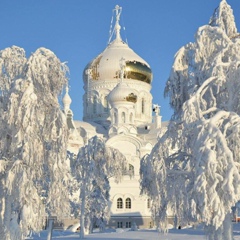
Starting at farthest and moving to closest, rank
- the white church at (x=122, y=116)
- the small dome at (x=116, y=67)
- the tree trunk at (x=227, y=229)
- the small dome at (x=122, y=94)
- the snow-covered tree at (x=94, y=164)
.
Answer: the small dome at (x=116, y=67) < the small dome at (x=122, y=94) < the white church at (x=122, y=116) < the snow-covered tree at (x=94, y=164) < the tree trunk at (x=227, y=229)

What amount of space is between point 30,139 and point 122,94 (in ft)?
120

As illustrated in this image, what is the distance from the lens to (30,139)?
494 inches

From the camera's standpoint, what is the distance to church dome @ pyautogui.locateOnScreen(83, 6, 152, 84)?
55000mm

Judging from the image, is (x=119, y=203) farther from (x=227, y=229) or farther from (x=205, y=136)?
(x=205, y=136)

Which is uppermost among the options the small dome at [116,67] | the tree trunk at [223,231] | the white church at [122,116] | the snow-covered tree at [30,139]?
the small dome at [116,67]

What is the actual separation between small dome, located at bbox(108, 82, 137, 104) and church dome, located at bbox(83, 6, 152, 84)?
4366mm

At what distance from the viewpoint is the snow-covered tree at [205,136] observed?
1095 centimetres

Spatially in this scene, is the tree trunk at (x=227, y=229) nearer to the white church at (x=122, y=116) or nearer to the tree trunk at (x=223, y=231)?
the tree trunk at (x=223, y=231)

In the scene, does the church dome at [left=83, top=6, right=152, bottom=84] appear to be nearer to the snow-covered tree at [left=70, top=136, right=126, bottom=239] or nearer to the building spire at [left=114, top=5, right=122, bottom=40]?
the building spire at [left=114, top=5, right=122, bottom=40]

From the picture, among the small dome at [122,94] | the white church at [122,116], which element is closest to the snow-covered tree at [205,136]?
the white church at [122,116]

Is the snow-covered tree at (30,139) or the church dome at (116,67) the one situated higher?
the church dome at (116,67)

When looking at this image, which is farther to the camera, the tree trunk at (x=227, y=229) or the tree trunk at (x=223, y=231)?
the tree trunk at (x=227, y=229)

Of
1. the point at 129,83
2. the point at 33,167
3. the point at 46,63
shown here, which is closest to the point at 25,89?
the point at 46,63

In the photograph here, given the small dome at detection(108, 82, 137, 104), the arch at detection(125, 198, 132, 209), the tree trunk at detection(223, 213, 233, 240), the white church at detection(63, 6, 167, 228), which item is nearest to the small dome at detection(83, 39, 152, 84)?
the white church at detection(63, 6, 167, 228)
